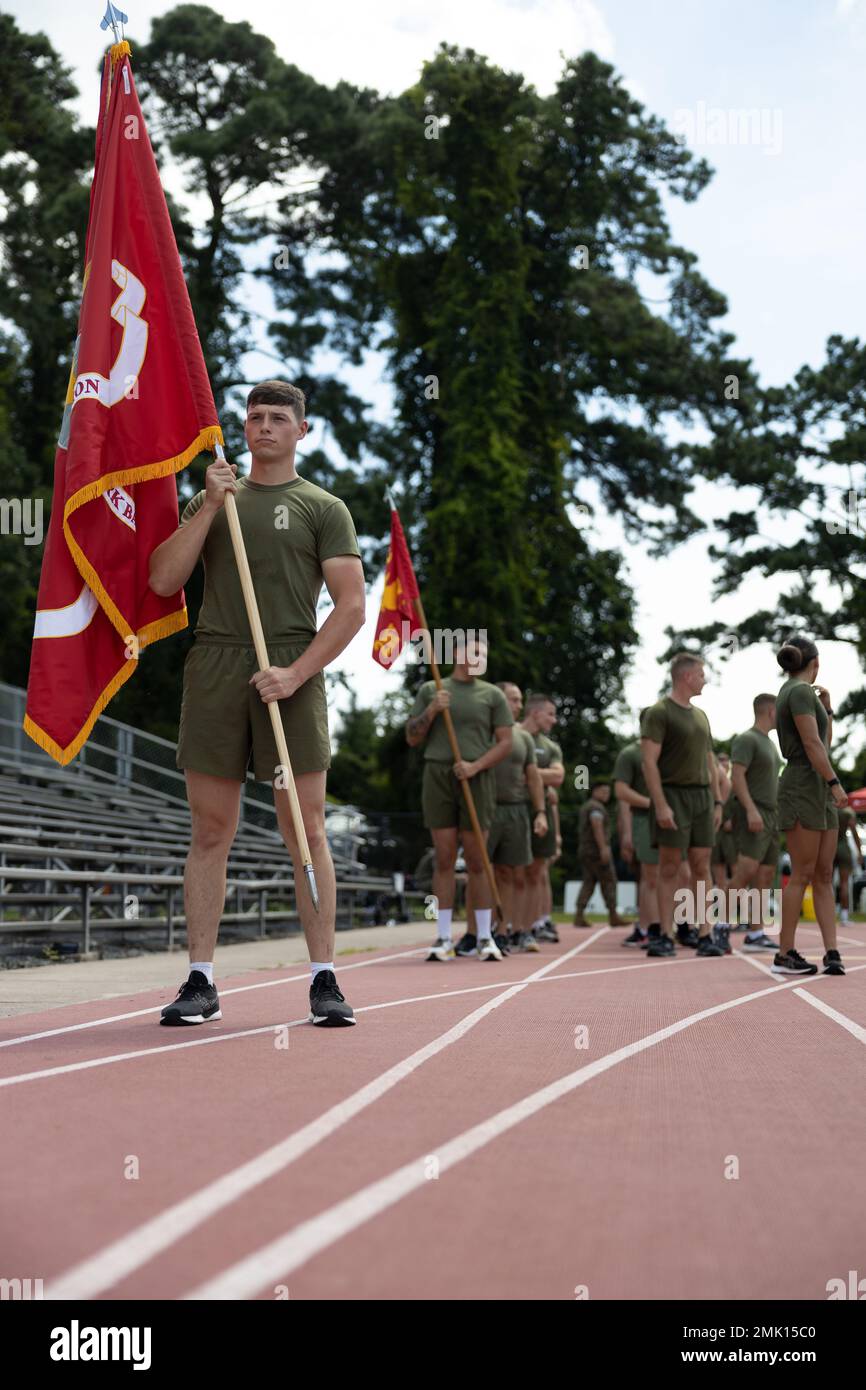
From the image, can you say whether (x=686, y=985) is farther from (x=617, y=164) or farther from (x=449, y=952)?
(x=617, y=164)

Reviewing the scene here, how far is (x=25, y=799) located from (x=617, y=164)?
28.8 m

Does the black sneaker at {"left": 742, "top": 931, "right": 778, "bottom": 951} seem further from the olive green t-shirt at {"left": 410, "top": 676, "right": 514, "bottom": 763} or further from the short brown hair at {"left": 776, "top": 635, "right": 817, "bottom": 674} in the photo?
the short brown hair at {"left": 776, "top": 635, "right": 817, "bottom": 674}

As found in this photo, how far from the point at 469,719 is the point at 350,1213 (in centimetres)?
888

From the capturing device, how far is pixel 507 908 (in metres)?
13.8

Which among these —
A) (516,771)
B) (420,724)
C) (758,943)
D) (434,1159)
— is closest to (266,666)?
(434,1159)

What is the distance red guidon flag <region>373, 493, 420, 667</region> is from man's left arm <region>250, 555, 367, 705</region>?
6533 millimetres

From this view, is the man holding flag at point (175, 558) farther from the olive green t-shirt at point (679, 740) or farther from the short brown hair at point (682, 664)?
the short brown hair at point (682, 664)

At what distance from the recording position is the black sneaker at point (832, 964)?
9828 mm

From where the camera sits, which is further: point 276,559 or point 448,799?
point 448,799

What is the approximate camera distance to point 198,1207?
310cm

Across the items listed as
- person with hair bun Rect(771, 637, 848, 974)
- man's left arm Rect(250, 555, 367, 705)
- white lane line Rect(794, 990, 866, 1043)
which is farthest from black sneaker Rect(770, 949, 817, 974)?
man's left arm Rect(250, 555, 367, 705)

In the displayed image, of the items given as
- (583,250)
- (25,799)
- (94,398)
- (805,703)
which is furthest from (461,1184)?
(583,250)

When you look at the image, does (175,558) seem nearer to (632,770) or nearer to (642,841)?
(642,841)

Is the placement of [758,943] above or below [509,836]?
below
